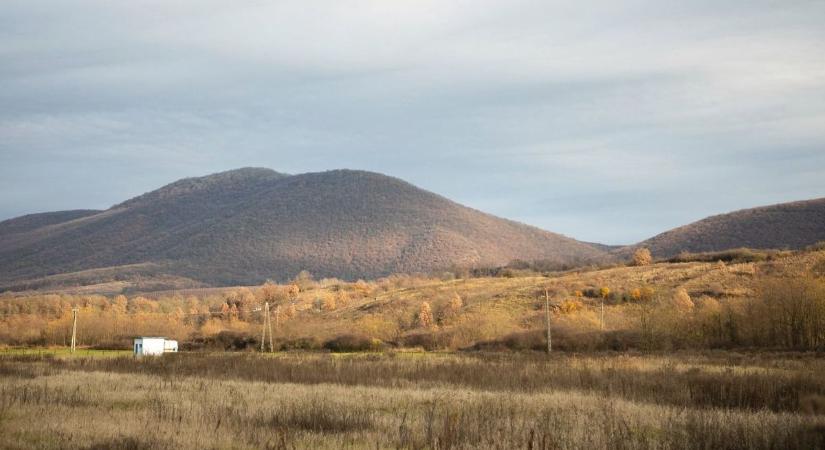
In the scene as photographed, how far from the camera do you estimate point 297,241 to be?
164125mm

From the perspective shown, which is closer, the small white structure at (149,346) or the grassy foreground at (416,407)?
the grassy foreground at (416,407)

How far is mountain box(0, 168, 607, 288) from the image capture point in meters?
149

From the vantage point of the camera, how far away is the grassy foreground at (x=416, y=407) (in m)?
13.5

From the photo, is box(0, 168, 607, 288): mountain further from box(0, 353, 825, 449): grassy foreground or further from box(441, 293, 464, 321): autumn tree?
box(0, 353, 825, 449): grassy foreground

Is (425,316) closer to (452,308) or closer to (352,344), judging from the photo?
(452,308)

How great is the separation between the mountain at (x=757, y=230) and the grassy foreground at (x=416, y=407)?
262 feet

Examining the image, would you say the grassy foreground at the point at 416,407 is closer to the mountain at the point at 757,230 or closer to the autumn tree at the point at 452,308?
the autumn tree at the point at 452,308

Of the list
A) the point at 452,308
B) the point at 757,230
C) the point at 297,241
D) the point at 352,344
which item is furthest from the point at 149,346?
the point at 297,241

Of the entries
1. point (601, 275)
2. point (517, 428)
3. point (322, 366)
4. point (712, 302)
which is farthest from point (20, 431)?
point (601, 275)

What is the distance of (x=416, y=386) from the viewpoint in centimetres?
2498

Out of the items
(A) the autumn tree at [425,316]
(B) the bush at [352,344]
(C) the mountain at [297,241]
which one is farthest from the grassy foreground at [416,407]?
(C) the mountain at [297,241]

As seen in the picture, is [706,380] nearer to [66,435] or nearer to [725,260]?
[66,435]

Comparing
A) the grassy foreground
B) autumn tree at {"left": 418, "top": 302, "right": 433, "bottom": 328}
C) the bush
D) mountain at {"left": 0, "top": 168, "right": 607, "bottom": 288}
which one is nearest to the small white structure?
the bush

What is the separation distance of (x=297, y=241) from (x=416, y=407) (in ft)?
482
